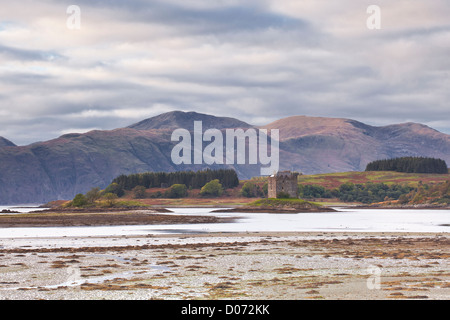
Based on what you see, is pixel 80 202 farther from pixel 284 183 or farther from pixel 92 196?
pixel 284 183

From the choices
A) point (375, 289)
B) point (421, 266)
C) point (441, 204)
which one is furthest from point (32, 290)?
point (441, 204)

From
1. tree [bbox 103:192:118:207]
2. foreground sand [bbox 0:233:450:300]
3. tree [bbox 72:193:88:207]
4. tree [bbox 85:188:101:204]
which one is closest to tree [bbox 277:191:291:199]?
tree [bbox 103:192:118:207]

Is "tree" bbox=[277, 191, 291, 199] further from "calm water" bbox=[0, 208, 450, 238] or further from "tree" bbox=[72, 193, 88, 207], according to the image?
"calm water" bbox=[0, 208, 450, 238]

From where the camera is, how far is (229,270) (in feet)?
117

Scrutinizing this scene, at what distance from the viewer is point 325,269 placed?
117 ft

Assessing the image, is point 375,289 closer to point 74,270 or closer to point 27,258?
point 74,270

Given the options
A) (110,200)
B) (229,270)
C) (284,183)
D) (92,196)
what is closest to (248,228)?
(229,270)

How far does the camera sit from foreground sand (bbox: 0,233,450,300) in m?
27.0

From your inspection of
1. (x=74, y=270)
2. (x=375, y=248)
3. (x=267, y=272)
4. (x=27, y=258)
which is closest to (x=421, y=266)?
(x=267, y=272)

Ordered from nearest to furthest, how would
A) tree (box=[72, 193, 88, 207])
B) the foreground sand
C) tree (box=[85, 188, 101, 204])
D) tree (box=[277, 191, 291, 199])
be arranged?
the foreground sand, tree (box=[72, 193, 88, 207]), tree (box=[85, 188, 101, 204]), tree (box=[277, 191, 291, 199])
